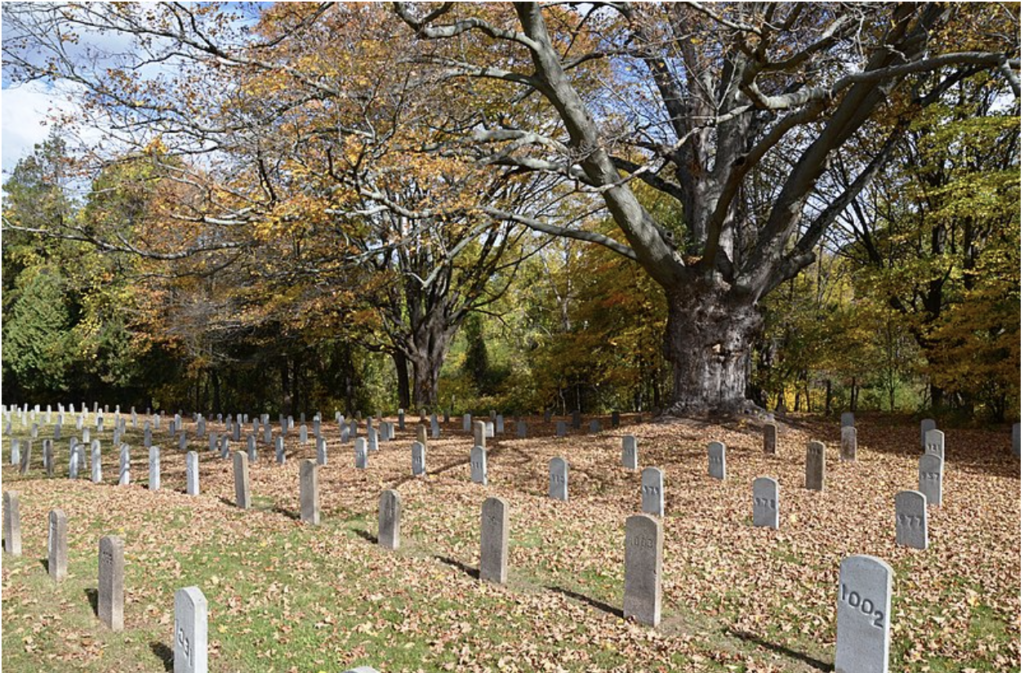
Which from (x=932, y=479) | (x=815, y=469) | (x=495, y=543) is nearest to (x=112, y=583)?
(x=495, y=543)

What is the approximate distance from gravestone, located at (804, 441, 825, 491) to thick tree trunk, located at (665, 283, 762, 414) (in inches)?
185

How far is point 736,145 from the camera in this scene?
16.5 m

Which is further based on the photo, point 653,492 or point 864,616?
point 653,492

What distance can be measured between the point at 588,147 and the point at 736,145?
502 cm

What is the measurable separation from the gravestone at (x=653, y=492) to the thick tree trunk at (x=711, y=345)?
6.21 m

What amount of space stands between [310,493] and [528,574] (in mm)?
3531

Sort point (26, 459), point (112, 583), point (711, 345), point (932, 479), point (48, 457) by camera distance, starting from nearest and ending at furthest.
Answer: point (112, 583) → point (932, 479) → point (711, 345) → point (48, 457) → point (26, 459)

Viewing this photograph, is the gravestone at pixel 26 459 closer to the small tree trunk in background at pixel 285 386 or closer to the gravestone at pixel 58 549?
the gravestone at pixel 58 549

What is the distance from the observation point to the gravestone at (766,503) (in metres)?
8.43

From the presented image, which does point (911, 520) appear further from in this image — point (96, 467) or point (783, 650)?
point (96, 467)

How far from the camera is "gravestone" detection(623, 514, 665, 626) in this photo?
5953 millimetres

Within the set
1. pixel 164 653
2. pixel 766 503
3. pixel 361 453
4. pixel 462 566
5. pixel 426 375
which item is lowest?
pixel 164 653

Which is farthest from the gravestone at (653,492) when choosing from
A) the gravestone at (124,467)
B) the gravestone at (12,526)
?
the gravestone at (124,467)

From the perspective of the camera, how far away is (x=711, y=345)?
15102 mm
